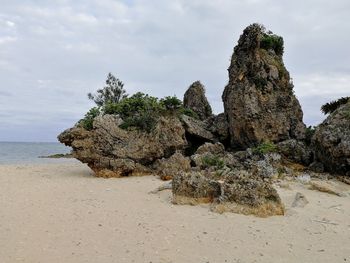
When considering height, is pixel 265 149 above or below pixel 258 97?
below

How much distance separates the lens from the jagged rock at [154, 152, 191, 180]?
14.6m

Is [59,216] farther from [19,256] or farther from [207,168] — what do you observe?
[207,168]

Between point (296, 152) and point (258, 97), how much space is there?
342 centimetres

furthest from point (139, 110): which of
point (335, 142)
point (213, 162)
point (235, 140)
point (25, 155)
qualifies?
point (25, 155)

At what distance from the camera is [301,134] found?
19375 mm

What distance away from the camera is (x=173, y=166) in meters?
15.1

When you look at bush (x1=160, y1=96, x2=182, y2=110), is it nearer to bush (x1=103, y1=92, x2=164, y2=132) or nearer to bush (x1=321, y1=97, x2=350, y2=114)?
bush (x1=103, y1=92, x2=164, y2=132)

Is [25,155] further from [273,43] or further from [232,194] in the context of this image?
[232,194]

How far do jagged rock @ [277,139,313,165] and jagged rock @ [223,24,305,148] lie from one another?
167cm

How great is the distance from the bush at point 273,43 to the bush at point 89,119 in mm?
9154

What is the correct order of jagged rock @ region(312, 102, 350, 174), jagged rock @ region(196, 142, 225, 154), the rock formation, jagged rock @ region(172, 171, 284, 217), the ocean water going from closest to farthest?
jagged rock @ region(172, 171, 284, 217)
the rock formation
jagged rock @ region(312, 102, 350, 174)
jagged rock @ region(196, 142, 225, 154)
the ocean water

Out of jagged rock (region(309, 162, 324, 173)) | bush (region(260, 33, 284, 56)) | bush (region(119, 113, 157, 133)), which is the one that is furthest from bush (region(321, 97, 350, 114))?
bush (region(119, 113, 157, 133))

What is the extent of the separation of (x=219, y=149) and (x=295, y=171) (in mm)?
3970

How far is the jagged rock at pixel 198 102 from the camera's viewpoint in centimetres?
2491
